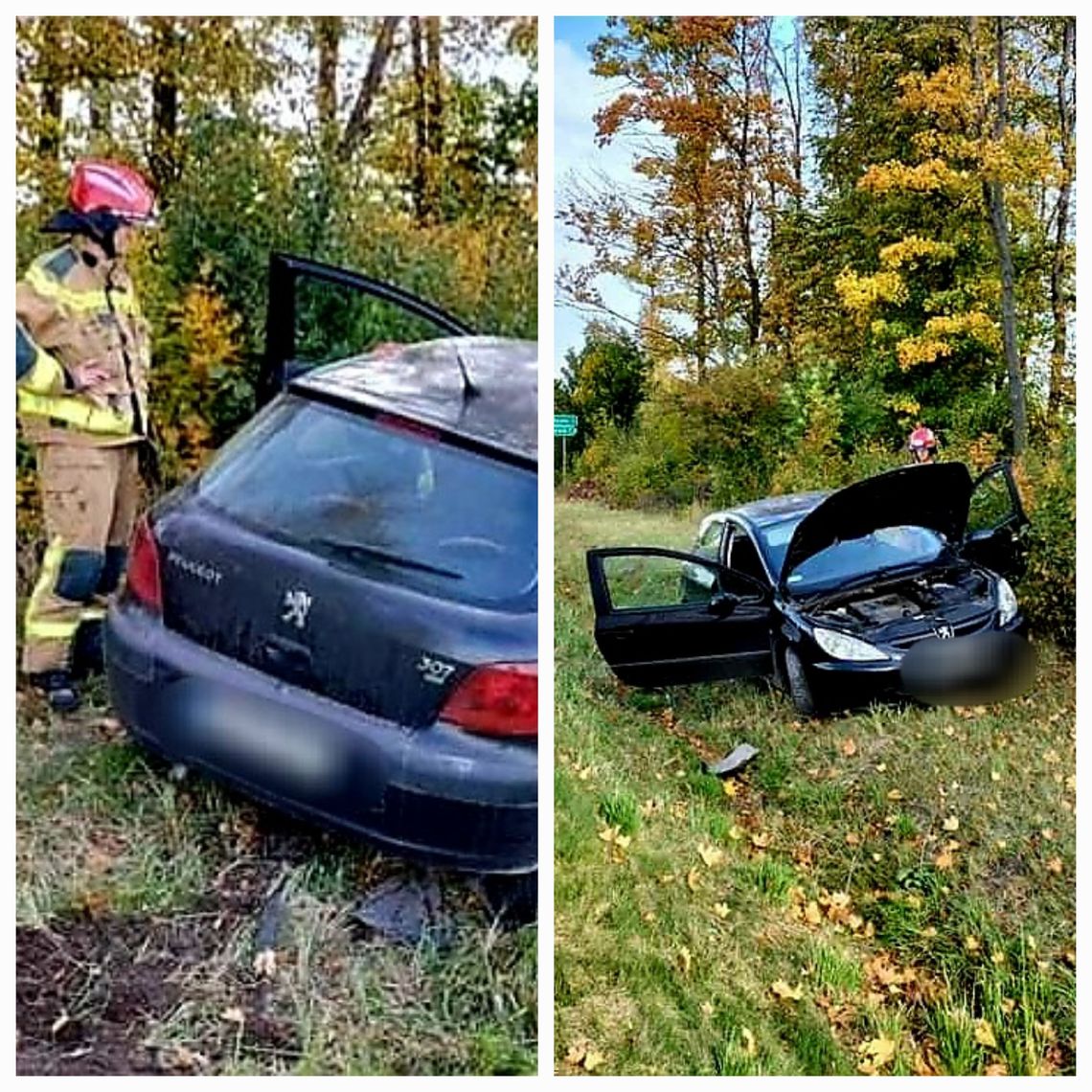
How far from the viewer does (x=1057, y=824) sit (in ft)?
8.80

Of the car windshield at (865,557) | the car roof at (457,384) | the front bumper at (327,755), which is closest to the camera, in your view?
the front bumper at (327,755)

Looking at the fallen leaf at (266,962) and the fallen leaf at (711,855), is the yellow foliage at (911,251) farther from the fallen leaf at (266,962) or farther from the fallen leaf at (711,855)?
the fallen leaf at (266,962)

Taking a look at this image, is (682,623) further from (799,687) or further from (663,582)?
(799,687)

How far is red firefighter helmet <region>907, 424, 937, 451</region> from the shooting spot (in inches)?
109

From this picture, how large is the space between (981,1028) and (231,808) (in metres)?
Answer: 1.57

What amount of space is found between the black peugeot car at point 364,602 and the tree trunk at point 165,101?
29 cm

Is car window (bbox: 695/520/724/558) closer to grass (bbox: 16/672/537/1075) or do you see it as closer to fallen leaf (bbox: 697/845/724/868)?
fallen leaf (bbox: 697/845/724/868)

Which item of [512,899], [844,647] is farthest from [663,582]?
[512,899]

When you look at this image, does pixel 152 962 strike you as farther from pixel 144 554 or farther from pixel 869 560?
pixel 869 560

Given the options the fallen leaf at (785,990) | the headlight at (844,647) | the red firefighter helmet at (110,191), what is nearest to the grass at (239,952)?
the fallen leaf at (785,990)

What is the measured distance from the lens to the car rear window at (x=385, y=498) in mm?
2598

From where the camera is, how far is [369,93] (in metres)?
2.65

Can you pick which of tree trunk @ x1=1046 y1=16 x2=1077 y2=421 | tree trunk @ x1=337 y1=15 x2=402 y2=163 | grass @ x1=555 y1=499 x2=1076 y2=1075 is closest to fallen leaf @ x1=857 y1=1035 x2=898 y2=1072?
grass @ x1=555 y1=499 x2=1076 y2=1075

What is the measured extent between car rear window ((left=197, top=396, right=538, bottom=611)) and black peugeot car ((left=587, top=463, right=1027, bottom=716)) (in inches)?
8.7
